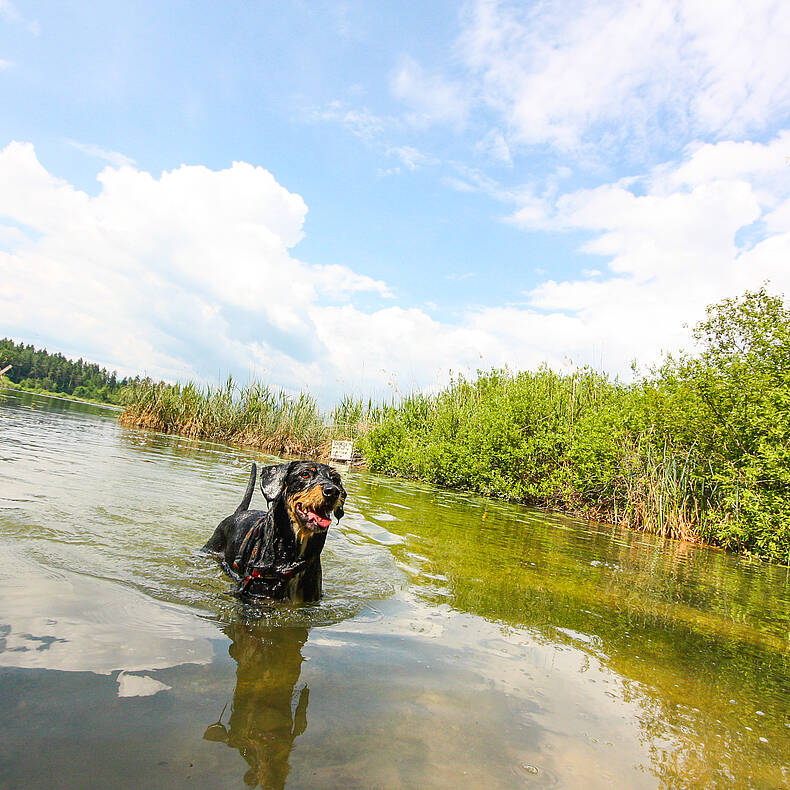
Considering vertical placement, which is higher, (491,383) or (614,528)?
(491,383)

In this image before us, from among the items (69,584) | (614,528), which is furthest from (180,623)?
(614,528)

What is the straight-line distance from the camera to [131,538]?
5.32m

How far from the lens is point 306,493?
12.4 feet

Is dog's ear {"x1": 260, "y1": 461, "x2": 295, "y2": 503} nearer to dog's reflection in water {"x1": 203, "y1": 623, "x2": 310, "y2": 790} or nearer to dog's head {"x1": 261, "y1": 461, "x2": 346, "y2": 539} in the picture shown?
dog's head {"x1": 261, "y1": 461, "x2": 346, "y2": 539}

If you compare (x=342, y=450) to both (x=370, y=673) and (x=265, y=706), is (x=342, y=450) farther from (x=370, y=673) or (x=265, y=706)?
(x=265, y=706)

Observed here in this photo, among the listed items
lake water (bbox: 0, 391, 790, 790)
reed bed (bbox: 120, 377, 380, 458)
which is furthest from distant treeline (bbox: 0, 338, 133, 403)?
lake water (bbox: 0, 391, 790, 790)

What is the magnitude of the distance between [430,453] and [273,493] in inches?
502

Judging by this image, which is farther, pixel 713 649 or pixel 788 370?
pixel 788 370

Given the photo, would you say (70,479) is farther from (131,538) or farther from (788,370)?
(788,370)

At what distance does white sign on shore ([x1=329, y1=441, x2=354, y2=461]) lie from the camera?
2252cm

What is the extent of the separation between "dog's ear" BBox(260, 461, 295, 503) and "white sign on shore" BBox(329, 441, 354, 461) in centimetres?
1834

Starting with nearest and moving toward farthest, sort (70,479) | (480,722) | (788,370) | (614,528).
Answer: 1. (480,722)
2. (70,479)
3. (788,370)
4. (614,528)

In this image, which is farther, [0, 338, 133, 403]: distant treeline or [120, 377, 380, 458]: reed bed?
[0, 338, 133, 403]: distant treeline

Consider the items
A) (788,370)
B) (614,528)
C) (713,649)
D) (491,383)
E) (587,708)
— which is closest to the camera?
(587,708)
